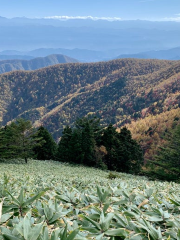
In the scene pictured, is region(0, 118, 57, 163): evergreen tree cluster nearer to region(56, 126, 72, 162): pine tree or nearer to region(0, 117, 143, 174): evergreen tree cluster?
region(0, 117, 143, 174): evergreen tree cluster

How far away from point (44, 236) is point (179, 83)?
14876cm

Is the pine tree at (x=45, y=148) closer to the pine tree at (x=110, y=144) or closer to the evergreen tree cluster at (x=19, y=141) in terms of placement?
the evergreen tree cluster at (x=19, y=141)

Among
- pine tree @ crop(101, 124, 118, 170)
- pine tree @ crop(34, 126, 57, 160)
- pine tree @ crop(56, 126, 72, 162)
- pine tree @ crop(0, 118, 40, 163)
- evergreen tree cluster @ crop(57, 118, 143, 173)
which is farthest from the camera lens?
pine tree @ crop(34, 126, 57, 160)

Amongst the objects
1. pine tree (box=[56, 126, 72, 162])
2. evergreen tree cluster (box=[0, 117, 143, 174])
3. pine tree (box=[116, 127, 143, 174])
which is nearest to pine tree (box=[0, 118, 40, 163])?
evergreen tree cluster (box=[0, 117, 143, 174])

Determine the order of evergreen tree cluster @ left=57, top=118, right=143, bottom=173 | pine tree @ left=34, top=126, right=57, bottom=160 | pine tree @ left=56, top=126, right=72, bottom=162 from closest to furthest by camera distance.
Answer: evergreen tree cluster @ left=57, top=118, right=143, bottom=173 → pine tree @ left=56, top=126, right=72, bottom=162 → pine tree @ left=34, top=126, right=57, bottom=160

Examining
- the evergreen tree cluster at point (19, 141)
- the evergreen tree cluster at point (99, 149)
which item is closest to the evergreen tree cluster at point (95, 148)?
the evergreen tree cluster at point (99, 149)

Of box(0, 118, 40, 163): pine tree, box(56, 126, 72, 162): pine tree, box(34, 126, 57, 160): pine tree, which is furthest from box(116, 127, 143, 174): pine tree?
box(0, 118, 40, 163): pine tree

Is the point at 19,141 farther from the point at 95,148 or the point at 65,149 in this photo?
the point at 95,148

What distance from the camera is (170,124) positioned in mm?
75875

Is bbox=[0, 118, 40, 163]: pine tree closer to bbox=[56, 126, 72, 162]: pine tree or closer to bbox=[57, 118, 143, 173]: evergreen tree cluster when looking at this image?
bbox=[56, 126, 72, 162]: pine tree

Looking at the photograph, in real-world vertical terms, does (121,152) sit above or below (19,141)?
below

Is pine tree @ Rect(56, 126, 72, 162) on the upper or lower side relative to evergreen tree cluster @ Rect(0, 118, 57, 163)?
lower

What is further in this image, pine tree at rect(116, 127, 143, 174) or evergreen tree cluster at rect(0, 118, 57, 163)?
pine tree at rect(116, 127, 143, 174)

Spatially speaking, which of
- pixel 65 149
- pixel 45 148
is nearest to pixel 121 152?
pixel 65 149
